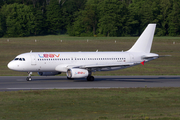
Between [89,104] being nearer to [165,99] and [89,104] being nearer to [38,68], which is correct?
[165,99]

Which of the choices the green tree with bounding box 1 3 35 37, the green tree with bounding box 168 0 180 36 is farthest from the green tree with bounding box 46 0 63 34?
the green tree with bounding box 168 0 180 36

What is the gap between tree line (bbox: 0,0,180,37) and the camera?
418 feet

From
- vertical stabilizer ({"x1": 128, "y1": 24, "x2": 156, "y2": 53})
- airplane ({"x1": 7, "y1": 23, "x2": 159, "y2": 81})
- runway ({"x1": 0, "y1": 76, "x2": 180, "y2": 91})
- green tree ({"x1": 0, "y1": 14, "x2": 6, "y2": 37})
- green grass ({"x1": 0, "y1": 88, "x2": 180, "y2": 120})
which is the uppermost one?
green tree ({"x1": 0, "y1": 14, "x2": 6, "y2": 37})

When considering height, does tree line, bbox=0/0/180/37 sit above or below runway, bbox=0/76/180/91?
above

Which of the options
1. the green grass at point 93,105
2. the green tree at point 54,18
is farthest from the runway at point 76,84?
the green tree at point 54,18

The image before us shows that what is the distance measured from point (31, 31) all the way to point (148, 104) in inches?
4633

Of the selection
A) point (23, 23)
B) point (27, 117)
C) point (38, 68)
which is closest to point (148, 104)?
point (27, 117)

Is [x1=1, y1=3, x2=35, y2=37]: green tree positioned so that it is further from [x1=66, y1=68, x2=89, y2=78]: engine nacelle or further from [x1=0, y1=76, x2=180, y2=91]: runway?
[x1=66, y1=68, x2=89, y2=78]: engine nacelle

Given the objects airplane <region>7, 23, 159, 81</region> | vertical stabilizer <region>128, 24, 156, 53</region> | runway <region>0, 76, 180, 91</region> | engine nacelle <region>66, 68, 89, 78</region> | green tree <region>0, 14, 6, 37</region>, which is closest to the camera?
runway <region>0, 76, 180, 91</region>

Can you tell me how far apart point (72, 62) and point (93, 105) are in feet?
58.4

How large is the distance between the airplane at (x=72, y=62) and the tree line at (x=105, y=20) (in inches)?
3390

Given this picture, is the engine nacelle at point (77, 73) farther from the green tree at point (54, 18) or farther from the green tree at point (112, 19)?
the green tree at point (54, 18)

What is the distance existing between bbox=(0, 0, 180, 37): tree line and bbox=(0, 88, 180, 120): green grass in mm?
100467

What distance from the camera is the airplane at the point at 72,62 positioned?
A: 36250 millimetres
